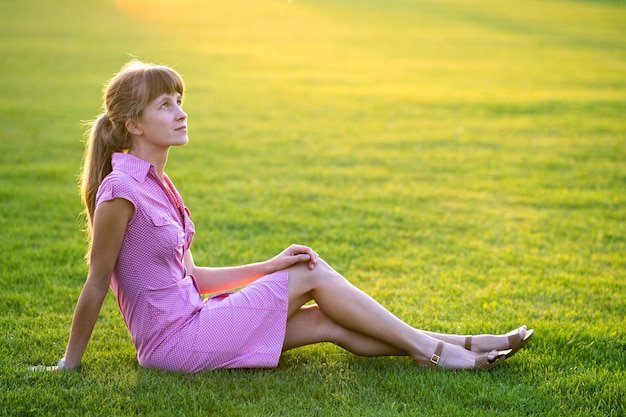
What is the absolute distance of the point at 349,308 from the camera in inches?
163

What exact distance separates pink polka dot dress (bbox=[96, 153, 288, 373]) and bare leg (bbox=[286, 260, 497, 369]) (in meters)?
0.09

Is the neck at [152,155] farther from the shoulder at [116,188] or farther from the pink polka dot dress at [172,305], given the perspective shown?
the shoulder at [116,188]

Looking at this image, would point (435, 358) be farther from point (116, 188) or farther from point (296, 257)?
point (116, 188)

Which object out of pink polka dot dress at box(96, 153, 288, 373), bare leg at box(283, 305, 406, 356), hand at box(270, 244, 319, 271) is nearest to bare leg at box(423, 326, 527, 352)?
bare leg at box(283, 305, 406, 356)

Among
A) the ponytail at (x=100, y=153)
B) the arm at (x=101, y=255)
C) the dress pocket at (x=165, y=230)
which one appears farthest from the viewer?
the ponytail at (x=100, y=153)

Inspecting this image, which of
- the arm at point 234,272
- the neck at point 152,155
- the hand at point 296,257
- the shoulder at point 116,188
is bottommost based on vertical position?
the arm at point 234,272

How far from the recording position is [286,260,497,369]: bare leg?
163 inches

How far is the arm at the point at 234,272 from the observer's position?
4.25 metres

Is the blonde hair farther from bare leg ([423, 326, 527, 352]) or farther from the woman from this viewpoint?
bare leg ([423, 326, 527, 352])

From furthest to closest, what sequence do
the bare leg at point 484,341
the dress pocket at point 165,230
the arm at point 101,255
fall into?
the bare leg at point 484,341, the dress pocket at point 165,230, the arm at point 101,255

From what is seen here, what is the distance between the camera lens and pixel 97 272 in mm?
3904

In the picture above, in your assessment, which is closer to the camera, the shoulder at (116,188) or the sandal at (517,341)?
the shoulder at (116,188)

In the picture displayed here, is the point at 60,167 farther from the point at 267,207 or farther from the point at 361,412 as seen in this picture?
the point at 361,412

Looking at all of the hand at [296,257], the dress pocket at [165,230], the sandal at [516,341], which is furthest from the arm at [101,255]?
the sandal at [516,341]
